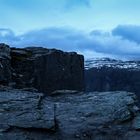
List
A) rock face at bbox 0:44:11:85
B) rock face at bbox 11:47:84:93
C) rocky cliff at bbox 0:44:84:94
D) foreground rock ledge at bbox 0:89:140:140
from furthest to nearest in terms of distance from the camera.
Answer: rock face at bbox 11:47:84:93
rocky cliff at bbox 0:44:84:94
rock face at bbox 0:44:11:85
foreground rock ledge at bbox 0:89:140:140

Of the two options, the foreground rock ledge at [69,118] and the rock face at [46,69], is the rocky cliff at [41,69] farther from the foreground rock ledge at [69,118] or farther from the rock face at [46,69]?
the foreground rock ledge at [69,118]

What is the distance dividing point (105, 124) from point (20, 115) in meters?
3.58

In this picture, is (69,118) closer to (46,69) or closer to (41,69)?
(41,69)

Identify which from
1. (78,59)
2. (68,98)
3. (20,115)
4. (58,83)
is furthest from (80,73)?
(20,115)

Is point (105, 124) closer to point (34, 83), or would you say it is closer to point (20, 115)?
point (20, 115)

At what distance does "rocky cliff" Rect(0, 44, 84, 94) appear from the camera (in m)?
29.5

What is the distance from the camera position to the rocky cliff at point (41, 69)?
96.9 ft

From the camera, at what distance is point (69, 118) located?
18.0 m

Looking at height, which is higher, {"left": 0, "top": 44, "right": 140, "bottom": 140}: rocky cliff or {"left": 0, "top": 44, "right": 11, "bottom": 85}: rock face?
{"left": 0, "top": 44, "right": 11, "bottom": 85}: rock face

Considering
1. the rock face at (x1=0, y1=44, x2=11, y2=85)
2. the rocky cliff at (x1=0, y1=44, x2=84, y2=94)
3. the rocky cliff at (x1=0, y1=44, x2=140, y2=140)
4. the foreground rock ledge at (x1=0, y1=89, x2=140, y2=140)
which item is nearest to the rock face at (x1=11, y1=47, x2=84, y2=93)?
the rocky cliff at (x1=0, y1=44, x2=84, y2=94)

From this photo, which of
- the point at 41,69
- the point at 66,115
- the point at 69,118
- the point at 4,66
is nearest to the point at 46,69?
the point at 41,69

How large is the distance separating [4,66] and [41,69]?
5127 mm

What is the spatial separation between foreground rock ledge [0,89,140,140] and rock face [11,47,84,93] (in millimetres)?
9146

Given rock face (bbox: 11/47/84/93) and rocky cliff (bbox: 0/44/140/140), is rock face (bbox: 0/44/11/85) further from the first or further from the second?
rock face (bbox: 11/47/84/93)
